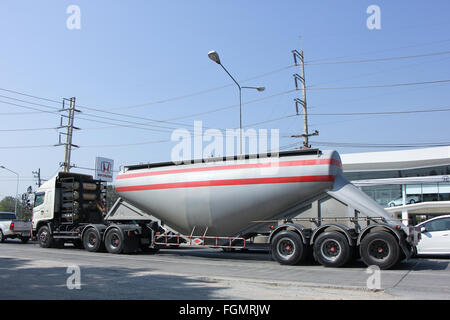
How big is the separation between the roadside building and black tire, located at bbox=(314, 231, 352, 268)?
2365 centimetres

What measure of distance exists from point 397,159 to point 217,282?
126 feet

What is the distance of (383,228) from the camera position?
10.3m

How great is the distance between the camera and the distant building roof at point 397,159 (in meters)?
39.9

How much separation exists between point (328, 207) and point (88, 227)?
10.1m

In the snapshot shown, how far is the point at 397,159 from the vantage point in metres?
41.3

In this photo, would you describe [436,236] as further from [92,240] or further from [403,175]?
[403,175]

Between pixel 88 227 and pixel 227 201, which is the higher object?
pixel 227 201

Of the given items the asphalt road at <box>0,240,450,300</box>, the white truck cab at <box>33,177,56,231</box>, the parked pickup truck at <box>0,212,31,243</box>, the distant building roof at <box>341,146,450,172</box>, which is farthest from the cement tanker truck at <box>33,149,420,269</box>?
the distant building roof at <box>341,146,450,172</box>

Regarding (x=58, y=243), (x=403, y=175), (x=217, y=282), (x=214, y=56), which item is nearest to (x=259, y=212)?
(x=217, y=282)

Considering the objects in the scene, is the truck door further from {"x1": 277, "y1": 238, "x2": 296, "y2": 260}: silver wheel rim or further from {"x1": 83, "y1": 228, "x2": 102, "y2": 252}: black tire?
{"x1": 277, "y1": 238, "x2": 296, "y2": 260}: silver wheel rim

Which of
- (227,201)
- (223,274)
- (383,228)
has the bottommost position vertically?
(223,274)
